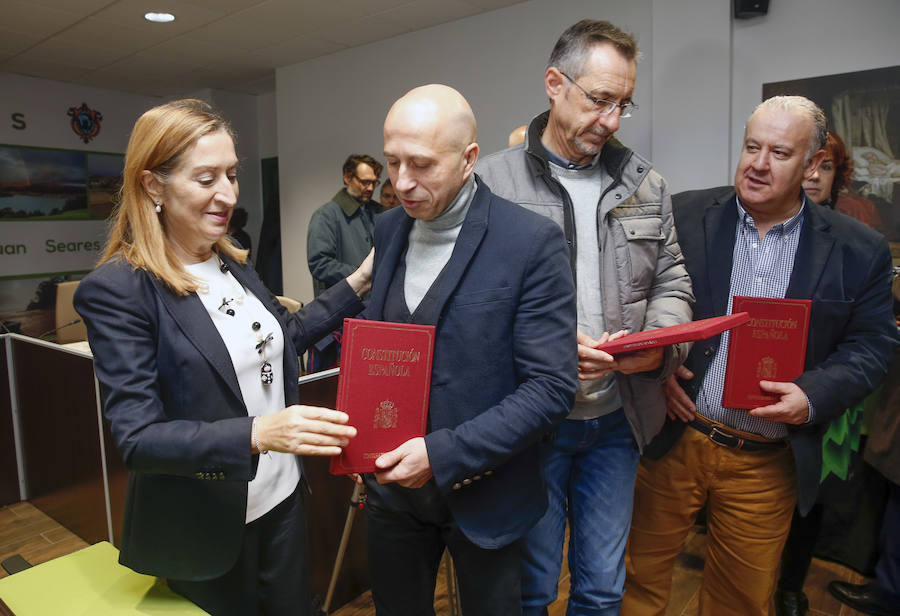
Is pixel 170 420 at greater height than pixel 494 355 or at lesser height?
lesser

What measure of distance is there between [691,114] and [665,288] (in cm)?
266

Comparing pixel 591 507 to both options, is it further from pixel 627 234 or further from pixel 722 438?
pixel 627 234

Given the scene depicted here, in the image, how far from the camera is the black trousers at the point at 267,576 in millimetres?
1312

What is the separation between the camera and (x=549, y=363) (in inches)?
45.6

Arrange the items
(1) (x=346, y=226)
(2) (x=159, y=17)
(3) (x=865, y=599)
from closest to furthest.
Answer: (3) (x=865, y=599) → (1) (x=346, y=226) → (2) (x=159, y=17)

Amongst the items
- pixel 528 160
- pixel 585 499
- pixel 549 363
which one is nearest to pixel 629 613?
pixel 585 499

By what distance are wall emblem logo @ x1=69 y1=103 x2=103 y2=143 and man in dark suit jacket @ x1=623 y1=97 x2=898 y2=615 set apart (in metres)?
7.77

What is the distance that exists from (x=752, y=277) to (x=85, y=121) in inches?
317

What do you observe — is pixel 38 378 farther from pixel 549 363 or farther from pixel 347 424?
pixel 549 363

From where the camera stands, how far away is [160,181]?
1.23 m

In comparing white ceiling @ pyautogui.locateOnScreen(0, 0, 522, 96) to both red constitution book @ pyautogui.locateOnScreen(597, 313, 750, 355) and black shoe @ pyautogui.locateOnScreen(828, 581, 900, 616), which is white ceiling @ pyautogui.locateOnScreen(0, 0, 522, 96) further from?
black shoe @ pyautogui.locateOnScreen(828, 581, 900, 616)

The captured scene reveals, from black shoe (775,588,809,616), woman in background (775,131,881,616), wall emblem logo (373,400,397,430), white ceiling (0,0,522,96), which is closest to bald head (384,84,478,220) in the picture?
wall emblem logo (373,400,397,430)

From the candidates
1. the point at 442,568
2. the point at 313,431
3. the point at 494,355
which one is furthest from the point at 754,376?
the point at 442,568

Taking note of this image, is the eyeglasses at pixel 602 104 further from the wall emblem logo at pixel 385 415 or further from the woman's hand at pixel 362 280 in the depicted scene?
the wall emblem logo at pixel 385 415
